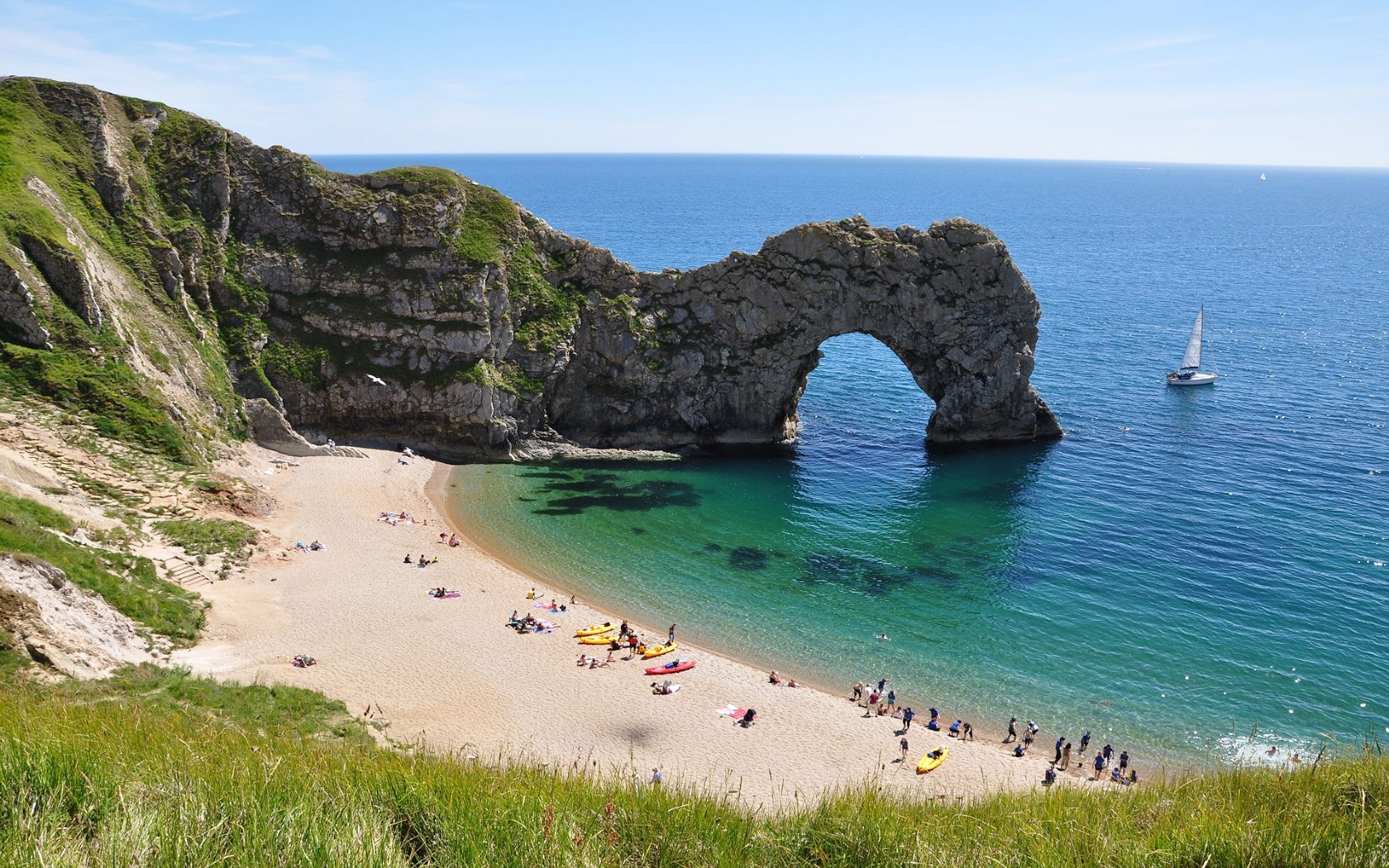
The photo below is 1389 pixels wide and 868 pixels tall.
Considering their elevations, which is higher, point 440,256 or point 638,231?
point 638,231

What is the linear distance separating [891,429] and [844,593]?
2981cm

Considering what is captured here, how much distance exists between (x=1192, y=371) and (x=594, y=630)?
71526 millimetres

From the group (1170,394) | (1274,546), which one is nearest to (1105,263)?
(1170,394)

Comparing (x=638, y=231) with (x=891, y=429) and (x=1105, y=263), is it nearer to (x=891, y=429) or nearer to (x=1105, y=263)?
(x=1105, y=263)

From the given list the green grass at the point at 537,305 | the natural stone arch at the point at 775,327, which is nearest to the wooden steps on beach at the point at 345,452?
the green grass at the point at 537,305

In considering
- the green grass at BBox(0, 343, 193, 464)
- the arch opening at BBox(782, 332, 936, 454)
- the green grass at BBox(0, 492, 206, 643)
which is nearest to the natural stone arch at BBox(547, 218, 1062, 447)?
the arch opening at BBox(782, 332, 936, 454)

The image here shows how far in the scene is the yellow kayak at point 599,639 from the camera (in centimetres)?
3988

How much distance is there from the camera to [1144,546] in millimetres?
49375

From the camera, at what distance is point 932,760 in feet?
105

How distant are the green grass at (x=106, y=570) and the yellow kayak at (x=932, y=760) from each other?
29.6 meters

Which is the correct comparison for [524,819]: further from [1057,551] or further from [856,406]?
[856,406]

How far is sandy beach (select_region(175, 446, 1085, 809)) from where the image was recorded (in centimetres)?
3122

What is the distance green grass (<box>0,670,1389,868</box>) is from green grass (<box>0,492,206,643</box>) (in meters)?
20.2

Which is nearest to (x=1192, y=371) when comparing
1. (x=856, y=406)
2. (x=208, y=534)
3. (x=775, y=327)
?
(x=856, y=406)
